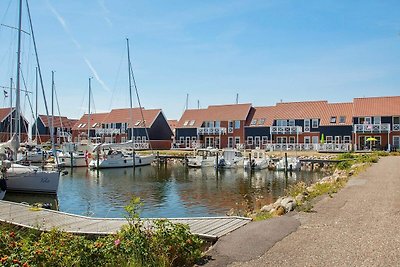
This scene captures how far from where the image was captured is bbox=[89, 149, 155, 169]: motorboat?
47906 millimetres

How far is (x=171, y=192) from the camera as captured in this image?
2844 centimetres

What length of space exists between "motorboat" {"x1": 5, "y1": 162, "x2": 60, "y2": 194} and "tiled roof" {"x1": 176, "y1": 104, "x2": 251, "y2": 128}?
44841 mm

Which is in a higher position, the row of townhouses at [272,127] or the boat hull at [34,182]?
the row of townhouses at [272,127]

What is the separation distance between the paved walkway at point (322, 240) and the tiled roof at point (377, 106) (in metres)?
48.4

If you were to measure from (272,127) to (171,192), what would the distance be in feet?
124

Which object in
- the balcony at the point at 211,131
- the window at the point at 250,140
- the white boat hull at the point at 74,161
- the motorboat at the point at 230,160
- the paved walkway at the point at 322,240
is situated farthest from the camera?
the balcony at the point at 211,131

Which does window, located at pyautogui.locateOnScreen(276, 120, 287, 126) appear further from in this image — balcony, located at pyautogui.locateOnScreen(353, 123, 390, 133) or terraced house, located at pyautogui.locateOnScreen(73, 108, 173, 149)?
terraced house, located at pyautogui.locateOnScreen(73, 108, 173, 149)

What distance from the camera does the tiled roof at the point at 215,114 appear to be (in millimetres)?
68188

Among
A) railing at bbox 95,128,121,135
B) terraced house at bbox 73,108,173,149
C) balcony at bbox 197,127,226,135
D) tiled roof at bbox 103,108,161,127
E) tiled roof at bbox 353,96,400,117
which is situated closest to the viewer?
tiled roof at bbox 353,96,400,117

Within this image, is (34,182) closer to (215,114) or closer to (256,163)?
(256,163)

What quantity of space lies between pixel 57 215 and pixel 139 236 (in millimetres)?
5942

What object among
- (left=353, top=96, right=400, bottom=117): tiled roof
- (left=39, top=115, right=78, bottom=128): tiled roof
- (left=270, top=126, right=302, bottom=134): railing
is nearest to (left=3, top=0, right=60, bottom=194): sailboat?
(left=270, top=126, right=302, bottom=134): railing

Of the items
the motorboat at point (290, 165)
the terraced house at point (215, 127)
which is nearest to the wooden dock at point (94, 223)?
the motorboat at point (290, 165)

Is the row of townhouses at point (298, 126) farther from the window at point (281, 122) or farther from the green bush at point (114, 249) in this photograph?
the green bush at point (114, 249)
